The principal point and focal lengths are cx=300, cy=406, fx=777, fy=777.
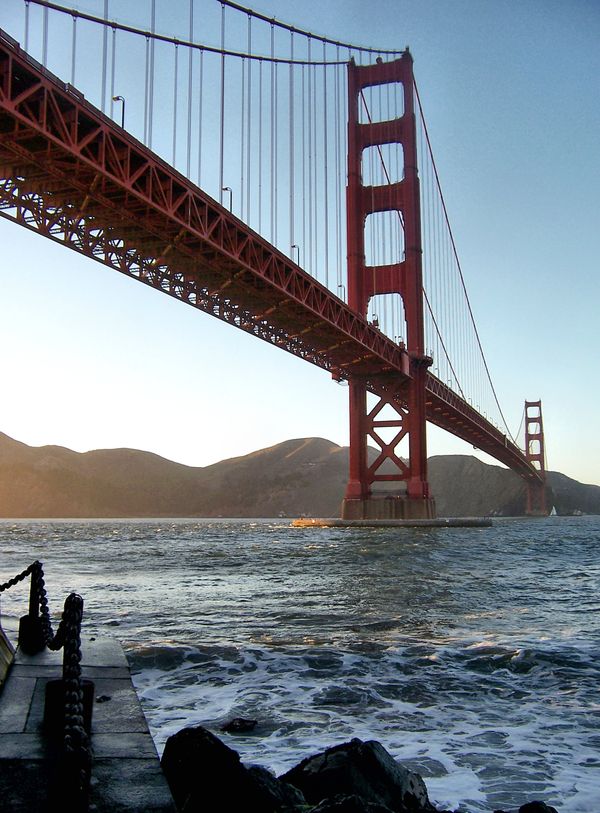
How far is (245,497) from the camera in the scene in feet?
535

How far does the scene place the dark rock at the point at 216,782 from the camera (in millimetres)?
3152

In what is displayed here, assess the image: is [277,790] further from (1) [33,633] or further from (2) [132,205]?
(2) [132,205]

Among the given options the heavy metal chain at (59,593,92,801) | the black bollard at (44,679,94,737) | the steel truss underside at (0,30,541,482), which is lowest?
the black bollard at (44,679,94,737)

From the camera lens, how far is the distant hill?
508 feet

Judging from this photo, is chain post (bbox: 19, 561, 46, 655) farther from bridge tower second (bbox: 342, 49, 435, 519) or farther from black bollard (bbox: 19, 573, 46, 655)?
bridge tower second (bbox: 342, 49, 435, 519)

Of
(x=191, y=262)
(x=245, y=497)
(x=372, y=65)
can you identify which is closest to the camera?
(x=191, y=262)

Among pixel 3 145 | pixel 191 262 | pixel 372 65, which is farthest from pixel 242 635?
pixel 372 65

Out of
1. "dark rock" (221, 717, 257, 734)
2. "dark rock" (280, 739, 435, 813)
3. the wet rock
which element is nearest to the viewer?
the wet rock

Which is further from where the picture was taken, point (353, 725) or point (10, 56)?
point (10, 56)

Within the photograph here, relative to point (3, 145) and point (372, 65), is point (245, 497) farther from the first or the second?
point (3, 145)

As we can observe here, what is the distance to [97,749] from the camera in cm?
331

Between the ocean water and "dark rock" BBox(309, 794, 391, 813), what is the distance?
899mm

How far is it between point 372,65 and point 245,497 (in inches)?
4668


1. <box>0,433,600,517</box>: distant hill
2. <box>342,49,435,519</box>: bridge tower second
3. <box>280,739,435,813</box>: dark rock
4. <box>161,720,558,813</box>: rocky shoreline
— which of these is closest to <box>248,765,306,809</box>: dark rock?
<box>161,720,558,813</box>: rocky shoreline
